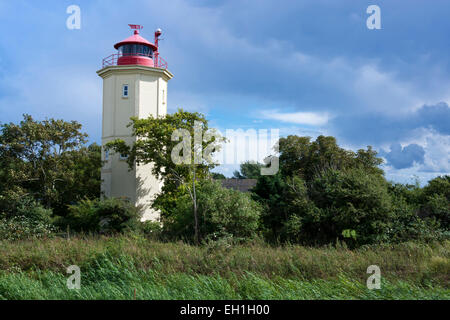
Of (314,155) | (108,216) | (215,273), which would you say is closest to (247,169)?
(314,155)

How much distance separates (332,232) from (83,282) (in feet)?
32.1

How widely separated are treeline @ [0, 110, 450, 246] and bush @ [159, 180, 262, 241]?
0.16 feet

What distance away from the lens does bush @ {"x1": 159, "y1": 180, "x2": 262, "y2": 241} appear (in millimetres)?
16062

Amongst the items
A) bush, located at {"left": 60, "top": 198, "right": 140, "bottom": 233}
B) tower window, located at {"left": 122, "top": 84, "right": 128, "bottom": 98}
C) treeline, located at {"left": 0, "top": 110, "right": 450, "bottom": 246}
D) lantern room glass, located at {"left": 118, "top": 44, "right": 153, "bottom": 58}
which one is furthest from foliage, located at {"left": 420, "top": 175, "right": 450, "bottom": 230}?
lantern room glass, located at {"left": 118, "top": 44, "right": 153, "bottom": 58}

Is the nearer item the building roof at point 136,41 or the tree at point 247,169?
the building roof at point 136,41

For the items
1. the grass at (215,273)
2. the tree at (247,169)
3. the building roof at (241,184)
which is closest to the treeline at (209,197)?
the grass at (215,273)

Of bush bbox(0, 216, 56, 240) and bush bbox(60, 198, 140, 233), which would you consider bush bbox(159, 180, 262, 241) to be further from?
bush bbox(0, 216, 56, 240)

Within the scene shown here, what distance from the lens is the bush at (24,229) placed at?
17594 millimetres

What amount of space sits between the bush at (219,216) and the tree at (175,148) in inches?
137

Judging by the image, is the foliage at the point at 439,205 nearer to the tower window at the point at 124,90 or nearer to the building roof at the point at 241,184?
the tower window at the point at 124,90

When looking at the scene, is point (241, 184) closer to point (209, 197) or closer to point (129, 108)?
point (129, 108)
